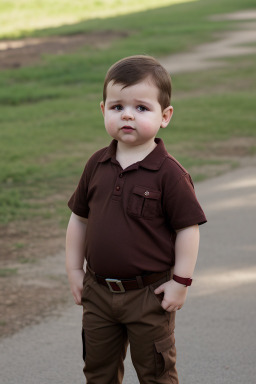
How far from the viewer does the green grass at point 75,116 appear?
6348mm

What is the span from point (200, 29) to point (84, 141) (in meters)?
11.7

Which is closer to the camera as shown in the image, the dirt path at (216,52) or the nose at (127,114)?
the nose at (127,114)

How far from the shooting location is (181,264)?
2428mm

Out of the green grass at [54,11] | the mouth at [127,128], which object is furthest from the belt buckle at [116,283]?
the green grass at [54,11]

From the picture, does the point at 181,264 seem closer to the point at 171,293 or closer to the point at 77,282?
the point at 171,293

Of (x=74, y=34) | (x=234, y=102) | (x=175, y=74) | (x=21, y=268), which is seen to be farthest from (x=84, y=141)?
(x=74, y=34)

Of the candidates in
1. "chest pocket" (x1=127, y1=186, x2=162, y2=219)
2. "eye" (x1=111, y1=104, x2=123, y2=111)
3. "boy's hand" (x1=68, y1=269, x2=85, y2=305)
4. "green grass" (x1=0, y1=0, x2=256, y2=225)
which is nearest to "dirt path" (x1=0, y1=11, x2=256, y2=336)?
"green grass" (x1=0, y1=0, x2=256, y2=225)

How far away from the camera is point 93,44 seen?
17.2 meters

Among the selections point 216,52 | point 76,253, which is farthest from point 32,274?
point 216,52

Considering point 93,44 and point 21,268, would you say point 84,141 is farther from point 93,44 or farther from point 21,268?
point 93,44

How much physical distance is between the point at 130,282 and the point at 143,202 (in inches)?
10.3

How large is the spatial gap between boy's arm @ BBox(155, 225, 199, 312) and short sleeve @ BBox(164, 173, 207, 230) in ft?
0.12

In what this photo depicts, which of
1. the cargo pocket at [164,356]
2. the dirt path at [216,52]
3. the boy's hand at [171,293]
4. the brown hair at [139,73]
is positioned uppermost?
the brown hair at [139,73]

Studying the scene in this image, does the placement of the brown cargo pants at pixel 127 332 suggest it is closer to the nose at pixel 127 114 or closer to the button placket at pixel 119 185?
the button placket at pixel 119 185
